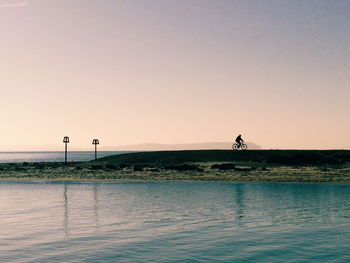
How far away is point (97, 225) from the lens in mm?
19953

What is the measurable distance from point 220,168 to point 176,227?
3904cm

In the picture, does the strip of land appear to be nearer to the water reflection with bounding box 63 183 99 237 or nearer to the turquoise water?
the turquoise water

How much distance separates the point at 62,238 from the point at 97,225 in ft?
9.88

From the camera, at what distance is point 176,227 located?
1948cm

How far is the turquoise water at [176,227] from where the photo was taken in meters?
14.6

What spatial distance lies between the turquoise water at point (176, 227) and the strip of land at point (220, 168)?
52.9 feet

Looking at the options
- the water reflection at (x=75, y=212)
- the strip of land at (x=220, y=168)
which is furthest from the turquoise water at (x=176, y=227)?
the strip of land at (x=220, y=168)

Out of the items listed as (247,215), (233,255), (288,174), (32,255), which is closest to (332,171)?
(288,174)

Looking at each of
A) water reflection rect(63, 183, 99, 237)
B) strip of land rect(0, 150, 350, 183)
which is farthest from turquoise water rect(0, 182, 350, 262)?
strip of land rect(0, 150, 350, 183)

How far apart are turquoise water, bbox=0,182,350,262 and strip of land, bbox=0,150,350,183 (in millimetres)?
16111

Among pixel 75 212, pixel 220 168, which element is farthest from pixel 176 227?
pixel 220 168

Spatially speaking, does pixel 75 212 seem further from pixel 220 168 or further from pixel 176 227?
pixel 220 168

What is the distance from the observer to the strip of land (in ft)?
161

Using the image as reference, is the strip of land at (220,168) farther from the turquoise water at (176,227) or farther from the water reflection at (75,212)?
the water reflection at (75,212)
